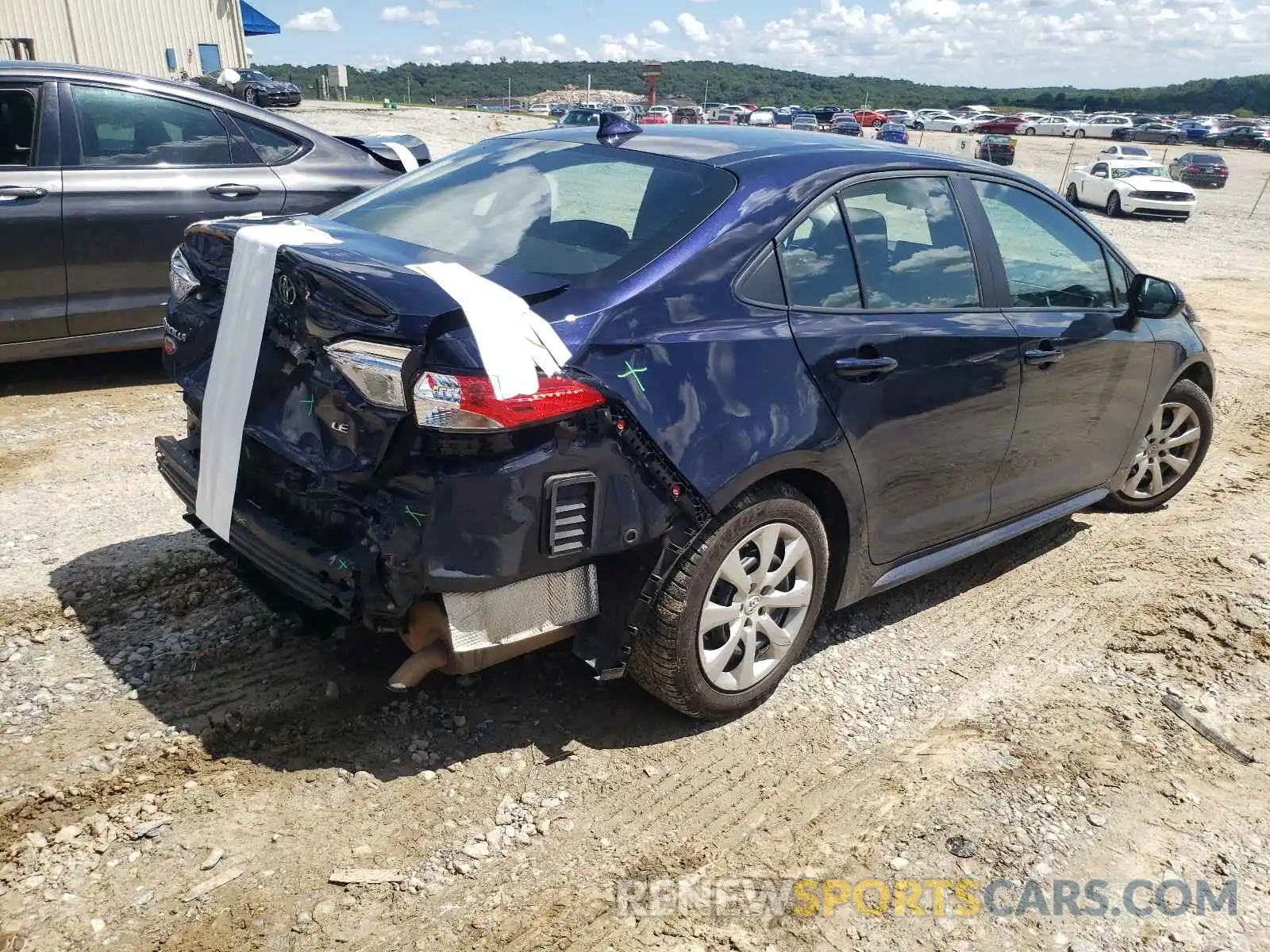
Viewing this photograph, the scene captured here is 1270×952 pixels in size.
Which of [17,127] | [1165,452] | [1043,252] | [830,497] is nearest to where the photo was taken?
[830,497]

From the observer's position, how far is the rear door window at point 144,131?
5566mm

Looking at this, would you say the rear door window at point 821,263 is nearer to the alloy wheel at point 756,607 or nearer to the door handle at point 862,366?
the door handle at point 862,366

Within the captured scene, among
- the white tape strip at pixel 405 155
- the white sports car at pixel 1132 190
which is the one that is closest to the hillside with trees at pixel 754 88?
the white sports car at pixel 1132 190

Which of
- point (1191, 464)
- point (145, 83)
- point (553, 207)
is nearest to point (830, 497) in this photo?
point (553, 207)

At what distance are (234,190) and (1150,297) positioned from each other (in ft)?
16.3

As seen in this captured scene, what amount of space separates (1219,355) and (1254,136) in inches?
2466

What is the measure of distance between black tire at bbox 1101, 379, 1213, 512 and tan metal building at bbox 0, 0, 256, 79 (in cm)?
2920

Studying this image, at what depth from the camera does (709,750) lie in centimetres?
315

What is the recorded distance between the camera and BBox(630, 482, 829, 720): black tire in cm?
286

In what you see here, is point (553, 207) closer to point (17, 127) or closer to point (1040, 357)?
point (1040, 357)

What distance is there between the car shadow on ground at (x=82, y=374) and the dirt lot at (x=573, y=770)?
1864 millimetres

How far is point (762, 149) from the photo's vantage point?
3346 millimetres

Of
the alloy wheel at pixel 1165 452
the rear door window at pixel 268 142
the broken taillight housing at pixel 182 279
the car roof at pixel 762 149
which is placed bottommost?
the alloy wheel at pixel 1165 452

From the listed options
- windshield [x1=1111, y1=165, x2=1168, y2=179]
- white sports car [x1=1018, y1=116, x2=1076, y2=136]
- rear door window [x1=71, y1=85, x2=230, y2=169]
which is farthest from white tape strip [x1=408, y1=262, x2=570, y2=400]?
white sports car [x1=1018, y1=116, x2=1076, y2=136]
